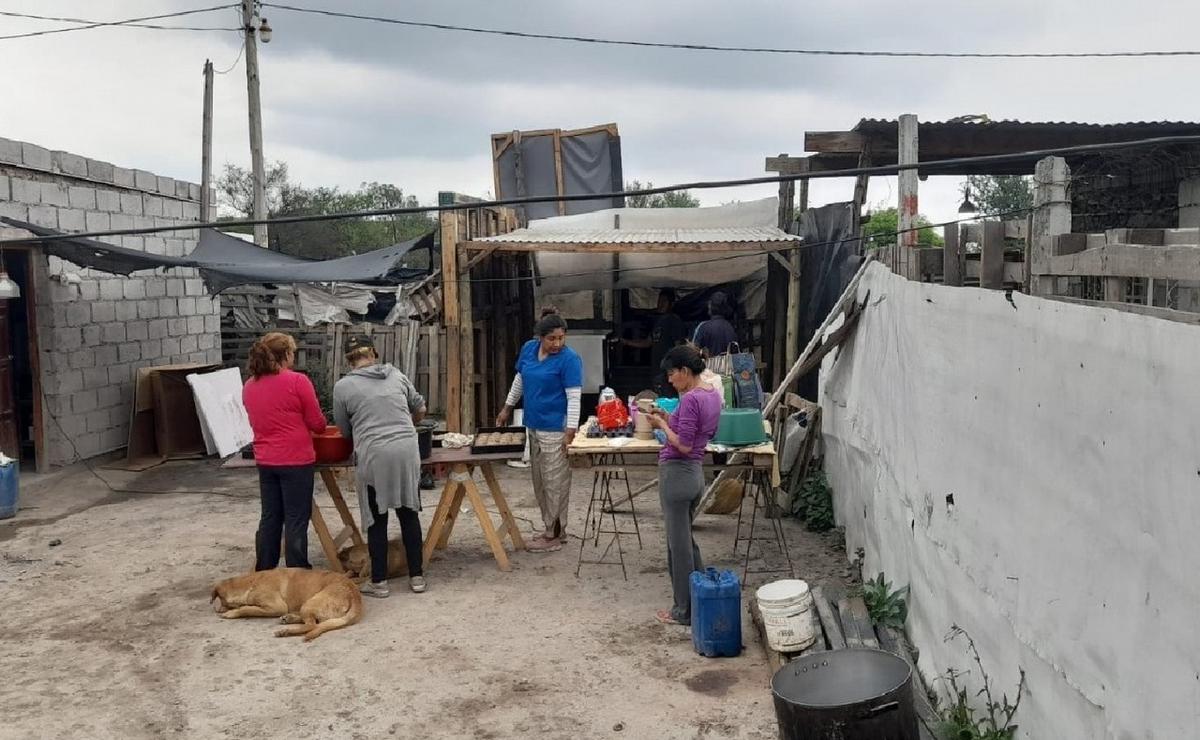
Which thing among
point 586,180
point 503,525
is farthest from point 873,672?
point 586,180

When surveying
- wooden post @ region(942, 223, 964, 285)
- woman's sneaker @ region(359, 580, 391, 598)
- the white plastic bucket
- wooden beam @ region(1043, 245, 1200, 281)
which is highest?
wooden post @ region(942, 223, 964, 285)

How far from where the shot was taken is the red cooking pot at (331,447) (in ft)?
22.9

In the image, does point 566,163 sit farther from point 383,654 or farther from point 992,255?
point 992,255

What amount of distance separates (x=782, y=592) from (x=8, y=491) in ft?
24.2

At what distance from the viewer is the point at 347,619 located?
633cm

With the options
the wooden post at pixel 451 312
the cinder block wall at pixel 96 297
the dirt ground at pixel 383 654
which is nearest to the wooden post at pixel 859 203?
the dirt ground at pixel 383 654

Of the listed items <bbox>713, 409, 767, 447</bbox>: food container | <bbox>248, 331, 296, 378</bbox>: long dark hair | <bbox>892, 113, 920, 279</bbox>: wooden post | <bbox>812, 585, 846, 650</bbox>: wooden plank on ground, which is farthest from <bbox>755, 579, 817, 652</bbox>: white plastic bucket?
<bbox>892, 113, 920, 279</bbox>: wooden post

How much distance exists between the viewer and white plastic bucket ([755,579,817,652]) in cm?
551

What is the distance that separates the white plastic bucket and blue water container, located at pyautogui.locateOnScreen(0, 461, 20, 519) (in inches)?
285

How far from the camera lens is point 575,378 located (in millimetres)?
7676

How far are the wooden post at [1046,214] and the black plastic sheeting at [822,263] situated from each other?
18.1 feet

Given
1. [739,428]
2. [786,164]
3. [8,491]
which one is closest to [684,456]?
[739,428]

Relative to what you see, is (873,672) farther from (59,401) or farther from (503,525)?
(59,401)

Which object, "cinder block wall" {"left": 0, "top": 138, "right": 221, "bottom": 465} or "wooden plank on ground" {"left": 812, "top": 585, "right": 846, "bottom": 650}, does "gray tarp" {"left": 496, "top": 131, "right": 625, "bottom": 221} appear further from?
"wooden plank on ground" {"left": 812, "top": 585, "right": 846, "bottom": 650}
